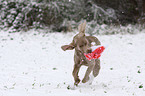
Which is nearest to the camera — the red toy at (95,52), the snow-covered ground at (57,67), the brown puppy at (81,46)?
the red toy at (95,52)

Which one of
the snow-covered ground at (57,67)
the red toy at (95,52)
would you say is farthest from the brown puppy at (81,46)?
the snow-covered ground at (57,67)

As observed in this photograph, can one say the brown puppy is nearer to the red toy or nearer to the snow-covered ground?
the red toy

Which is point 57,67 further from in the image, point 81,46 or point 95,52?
point 95,52

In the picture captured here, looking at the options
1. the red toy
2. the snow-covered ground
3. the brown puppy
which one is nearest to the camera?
the red toy

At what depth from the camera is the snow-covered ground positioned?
451 cm

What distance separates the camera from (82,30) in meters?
4.16

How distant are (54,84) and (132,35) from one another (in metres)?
9.11

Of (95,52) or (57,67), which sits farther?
(57,67)

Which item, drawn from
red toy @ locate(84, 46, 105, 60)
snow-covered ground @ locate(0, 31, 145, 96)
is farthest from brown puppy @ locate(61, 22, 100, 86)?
snow-covered ground @ locate(0, 31, 145, 96)

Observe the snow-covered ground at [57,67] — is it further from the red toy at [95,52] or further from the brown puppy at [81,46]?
the red toy at [95,52]

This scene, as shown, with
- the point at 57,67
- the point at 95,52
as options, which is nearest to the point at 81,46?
the point at 95,52

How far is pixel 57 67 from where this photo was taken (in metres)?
7.42

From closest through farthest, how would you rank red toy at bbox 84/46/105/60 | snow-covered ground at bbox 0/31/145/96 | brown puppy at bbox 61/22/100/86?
red toy at bbox 84/46/105/60 → brown puppy at bbox 61/22/100/86 → snow-covered ground at bbox 0/31/145/96

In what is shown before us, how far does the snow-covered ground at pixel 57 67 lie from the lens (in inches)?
178
